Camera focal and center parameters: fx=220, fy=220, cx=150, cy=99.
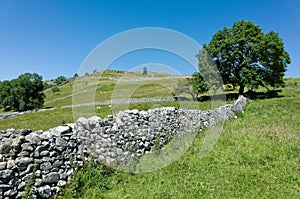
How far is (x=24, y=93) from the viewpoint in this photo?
64.1m

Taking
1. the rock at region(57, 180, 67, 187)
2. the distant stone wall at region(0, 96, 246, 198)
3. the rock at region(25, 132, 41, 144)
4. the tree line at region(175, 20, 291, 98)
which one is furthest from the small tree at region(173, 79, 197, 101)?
the rock at region(25, 132, 41, 144)

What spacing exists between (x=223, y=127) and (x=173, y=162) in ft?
22.0

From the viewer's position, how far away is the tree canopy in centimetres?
6347

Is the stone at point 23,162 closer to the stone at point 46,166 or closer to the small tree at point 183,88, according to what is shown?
the stone at point 46,166

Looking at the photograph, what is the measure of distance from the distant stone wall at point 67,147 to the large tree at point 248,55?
88.3 ft

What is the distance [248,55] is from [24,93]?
60.2 meters

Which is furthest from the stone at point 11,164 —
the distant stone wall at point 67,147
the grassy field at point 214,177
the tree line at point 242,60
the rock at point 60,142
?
the tree line at point 242,60

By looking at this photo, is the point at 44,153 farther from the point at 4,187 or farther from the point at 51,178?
the point at 4,187

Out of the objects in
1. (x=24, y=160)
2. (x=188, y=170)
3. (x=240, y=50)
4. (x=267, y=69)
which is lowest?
(x=188, y=170)

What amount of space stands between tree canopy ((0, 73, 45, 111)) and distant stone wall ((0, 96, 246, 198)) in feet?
206

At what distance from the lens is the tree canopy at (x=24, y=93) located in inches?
2499

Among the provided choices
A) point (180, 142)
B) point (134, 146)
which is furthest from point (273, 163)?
point (134, 146)

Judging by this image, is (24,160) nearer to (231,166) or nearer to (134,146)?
(134,146)

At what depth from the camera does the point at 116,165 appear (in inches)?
302
